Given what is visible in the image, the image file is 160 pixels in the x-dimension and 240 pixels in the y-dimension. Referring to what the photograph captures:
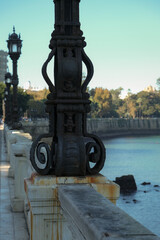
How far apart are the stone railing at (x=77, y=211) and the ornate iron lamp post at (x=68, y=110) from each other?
6.3 inches

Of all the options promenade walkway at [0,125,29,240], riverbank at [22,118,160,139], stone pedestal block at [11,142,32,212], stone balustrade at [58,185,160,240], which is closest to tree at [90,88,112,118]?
riverbank at [22,118,160,139]

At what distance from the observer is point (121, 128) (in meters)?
139

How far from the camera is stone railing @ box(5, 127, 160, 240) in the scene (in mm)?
2152

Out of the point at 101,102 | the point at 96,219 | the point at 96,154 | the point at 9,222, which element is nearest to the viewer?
the point at 96,219

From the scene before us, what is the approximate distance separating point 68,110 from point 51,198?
2.76 feet

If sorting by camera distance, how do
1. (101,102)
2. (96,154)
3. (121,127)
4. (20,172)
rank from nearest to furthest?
1. (96,154)
2. (20,172)
3. (121,127)
4. (101,102)

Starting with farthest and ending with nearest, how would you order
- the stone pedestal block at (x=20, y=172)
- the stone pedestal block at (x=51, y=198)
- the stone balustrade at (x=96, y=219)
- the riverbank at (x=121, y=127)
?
the riverbank at (x=121, y=127) → the stone pedestal block at (x=20, y=172) → the stone pedestal block at (x=51, y=198) → the stone balustrade at (x=96, y=219)

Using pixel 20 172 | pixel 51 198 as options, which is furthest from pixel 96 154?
pixel 20 172

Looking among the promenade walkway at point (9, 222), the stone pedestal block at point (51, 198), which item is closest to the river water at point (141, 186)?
the promenade walkway at point (9, 222)

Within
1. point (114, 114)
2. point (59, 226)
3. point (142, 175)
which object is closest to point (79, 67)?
point (59, 226)

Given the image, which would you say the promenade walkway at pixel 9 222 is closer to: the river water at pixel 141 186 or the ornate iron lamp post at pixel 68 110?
the ornate iron lamp post at pixel 68 110

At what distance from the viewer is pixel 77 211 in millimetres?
2641

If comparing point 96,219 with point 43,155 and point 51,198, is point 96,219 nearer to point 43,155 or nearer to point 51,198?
point 51,198

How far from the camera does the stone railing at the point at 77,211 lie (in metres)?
2.15
